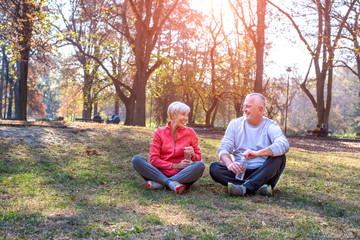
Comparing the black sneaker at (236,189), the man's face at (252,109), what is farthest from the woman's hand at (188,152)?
the man's face at (252,109)

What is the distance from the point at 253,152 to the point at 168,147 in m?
1.20

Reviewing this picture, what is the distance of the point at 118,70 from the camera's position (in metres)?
25.5

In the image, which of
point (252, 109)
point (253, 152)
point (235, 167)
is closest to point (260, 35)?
point (252, 109)

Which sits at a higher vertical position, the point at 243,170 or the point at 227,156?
the point at 227,156

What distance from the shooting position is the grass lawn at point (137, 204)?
120 inches

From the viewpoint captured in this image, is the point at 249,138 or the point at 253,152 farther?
the point at 249,138

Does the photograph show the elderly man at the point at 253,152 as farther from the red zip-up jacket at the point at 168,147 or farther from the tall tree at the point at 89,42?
the tall tree at the point at 89,42

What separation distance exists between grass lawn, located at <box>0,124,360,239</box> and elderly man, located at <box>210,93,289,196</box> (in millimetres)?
212

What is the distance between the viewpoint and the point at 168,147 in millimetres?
5000

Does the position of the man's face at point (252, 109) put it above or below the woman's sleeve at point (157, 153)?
above

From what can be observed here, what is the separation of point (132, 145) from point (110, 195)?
4.61m

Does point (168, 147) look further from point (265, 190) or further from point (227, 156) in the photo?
point (265, 190)

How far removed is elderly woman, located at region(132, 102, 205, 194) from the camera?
4.83m

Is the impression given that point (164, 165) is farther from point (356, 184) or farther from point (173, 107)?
point (356, 184)
